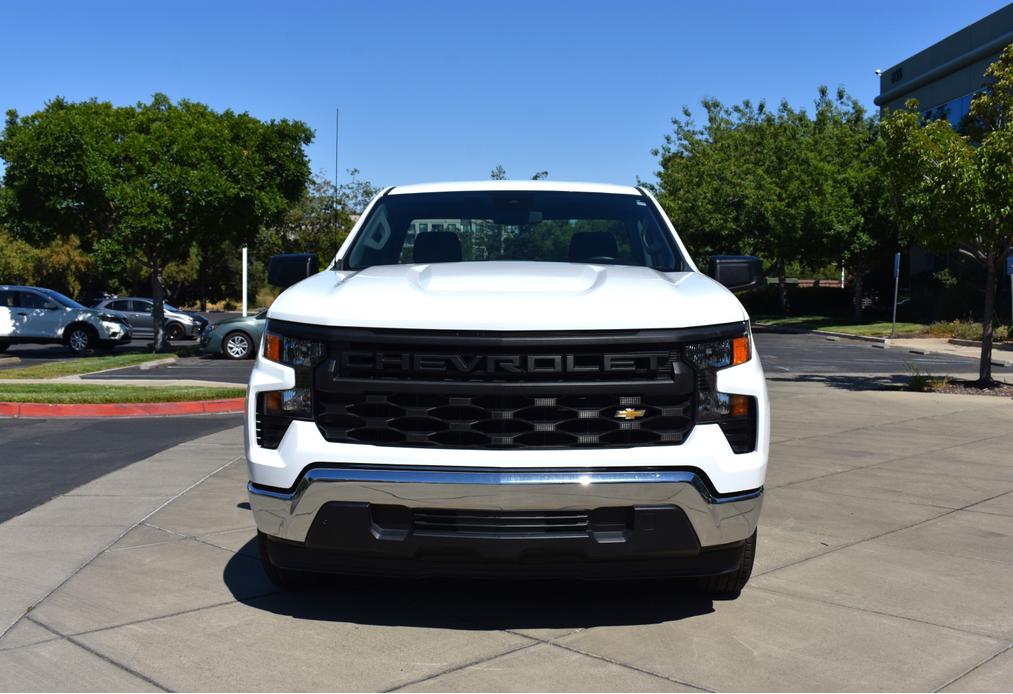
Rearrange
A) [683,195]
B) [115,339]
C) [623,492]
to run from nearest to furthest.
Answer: [623,492], [115,339], [683,195]

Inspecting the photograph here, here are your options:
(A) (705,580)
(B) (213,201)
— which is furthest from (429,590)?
(B) (213,201)

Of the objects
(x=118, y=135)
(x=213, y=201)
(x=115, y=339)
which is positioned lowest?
(x=115, y=339)

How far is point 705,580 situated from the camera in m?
4.73

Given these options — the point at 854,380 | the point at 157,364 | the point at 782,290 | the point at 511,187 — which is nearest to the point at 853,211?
the point at 782,290

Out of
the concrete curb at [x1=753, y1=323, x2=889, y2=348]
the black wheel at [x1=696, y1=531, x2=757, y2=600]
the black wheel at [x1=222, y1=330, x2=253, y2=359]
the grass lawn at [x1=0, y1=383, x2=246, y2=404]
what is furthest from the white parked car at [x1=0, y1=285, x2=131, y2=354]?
the black wheel at [x1=696, y1=531, x2=757, y2=600]

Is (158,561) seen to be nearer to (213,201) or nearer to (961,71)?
(213,201)

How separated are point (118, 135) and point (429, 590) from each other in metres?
23.0

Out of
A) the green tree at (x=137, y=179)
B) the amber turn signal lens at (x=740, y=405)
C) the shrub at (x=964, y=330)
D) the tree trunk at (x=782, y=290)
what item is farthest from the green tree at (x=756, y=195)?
the amber turn signal lens at (x=740, y=405)

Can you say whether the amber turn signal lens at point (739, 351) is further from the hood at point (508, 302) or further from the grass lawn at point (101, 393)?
the grass lawn at point (101, 393)

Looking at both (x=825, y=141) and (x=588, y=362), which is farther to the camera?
(x=825, y=141)

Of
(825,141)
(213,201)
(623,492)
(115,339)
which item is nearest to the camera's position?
(623,492)

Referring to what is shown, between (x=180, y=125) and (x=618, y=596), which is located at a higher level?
(x=180, y=125)

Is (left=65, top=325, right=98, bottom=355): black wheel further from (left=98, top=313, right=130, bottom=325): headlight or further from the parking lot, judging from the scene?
the parking lot

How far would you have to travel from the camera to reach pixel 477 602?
4.79 m
